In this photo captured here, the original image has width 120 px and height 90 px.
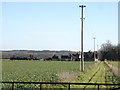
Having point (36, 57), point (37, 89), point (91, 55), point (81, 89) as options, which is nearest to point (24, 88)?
point (37, 89)

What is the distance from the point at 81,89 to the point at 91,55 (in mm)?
58447

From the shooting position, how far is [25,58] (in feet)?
226

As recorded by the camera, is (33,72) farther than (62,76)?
Yes

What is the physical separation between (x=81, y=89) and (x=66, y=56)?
68060 millimetres

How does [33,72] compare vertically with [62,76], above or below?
below

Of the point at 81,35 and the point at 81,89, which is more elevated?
the point at 81,35

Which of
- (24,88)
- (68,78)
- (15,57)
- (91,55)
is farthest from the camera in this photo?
(91,55)

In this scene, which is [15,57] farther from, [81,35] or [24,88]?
[24,88]

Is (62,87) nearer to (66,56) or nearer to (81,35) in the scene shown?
(81,35)

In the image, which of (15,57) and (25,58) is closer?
(15,57)

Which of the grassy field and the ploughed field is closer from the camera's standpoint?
the ploughed field

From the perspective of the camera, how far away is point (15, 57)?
201ft

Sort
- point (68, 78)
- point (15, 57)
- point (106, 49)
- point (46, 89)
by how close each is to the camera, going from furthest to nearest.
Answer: point (15, 57) < point (106, 49) < point (68, 78) < point (46, 89)

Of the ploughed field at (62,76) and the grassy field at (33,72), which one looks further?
the grassy field at (33,72)
